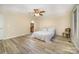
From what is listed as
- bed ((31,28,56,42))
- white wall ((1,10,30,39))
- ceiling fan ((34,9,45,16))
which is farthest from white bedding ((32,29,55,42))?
ceiling fan ((34,9,45,16))

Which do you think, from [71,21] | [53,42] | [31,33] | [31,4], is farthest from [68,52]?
[31,4]

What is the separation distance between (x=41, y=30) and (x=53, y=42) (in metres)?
0.33

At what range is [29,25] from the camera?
2.89 m

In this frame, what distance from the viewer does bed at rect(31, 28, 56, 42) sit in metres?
2.89

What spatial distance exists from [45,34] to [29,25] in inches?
13.9

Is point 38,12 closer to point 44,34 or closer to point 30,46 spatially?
point 44,34

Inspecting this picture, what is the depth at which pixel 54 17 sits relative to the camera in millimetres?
2902

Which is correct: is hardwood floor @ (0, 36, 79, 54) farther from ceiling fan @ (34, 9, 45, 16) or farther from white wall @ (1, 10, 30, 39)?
ceiling fan @ (34, 9, 45, 16)

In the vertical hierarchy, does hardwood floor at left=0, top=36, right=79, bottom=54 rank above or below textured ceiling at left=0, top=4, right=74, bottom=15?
below

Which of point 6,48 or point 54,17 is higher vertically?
point 54,17

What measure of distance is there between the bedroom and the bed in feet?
0.14

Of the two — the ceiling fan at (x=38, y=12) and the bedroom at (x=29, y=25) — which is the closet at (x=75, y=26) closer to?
the bedroom at (x=29, y=25)
